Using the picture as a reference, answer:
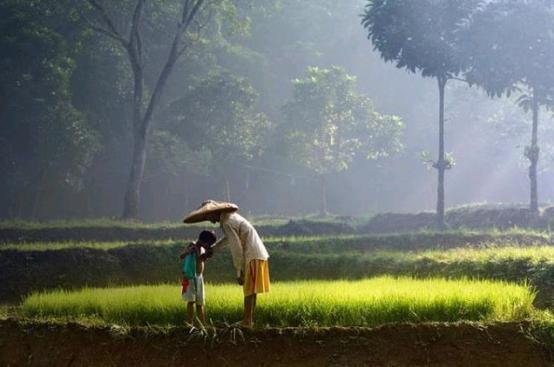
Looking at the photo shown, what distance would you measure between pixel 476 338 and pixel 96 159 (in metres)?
36.3

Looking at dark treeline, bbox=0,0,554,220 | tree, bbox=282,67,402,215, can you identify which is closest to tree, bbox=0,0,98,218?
dark treeline, bbox=0,0,554,220

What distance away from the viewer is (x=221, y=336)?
8.37 m

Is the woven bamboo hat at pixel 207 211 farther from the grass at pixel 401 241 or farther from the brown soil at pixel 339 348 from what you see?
the grass at pixel 401 241

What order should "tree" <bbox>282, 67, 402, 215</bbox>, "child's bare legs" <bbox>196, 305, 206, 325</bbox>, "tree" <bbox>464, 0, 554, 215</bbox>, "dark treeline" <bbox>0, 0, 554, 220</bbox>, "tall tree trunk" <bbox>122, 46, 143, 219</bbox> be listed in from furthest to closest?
"tree" <bbox>282, 67, 402, 215</bbox>
"tall tree trunk" <bbox>122, 46, 143, 219</bbox>
"dark treeline" <bbox>0, 0, 554, 220</bbox>
"tree" <bbox>464, 0, 554, 215</bbox>
"child's bare legs" <bbox>196, 305, 206, 325</bbox>

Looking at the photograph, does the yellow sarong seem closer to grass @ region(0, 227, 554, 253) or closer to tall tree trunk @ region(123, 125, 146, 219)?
grass @ region(0, 227, 554, 253)

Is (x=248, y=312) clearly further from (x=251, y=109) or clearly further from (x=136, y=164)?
(x=251, y=109)

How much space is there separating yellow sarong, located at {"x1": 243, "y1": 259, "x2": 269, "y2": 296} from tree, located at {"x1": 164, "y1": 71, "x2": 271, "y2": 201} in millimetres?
32130

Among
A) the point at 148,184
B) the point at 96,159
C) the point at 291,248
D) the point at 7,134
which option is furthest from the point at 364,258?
the point at 148,184

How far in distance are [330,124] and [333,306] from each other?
34.2 meters

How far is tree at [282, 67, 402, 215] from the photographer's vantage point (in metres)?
41.1

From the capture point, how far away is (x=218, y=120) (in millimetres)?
40375

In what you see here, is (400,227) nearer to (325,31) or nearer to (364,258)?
(364,258)

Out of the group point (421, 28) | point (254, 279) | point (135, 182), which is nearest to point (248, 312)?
point (254, 279)

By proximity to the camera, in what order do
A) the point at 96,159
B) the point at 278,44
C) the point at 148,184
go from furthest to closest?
the point at 278,44
the point at 148,184
the point at 96,159
